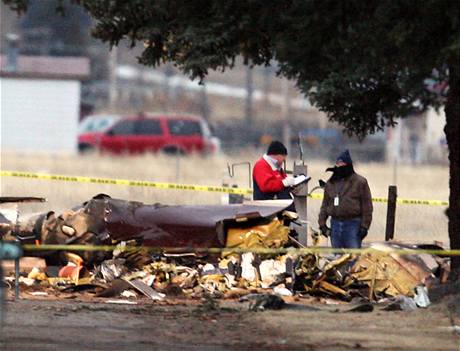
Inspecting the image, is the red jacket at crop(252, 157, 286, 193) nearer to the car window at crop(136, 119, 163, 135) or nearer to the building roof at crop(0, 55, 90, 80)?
the car window at crop(136, 119, 163, 135)

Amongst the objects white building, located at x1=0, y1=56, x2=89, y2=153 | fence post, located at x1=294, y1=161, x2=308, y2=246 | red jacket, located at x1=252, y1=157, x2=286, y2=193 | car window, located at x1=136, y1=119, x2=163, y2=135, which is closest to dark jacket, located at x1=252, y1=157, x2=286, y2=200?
red jacket, located at x1=252, y1=157, x2=286, y2=193

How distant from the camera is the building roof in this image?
2247 inches

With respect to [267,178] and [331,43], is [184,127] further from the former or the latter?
[331,43]

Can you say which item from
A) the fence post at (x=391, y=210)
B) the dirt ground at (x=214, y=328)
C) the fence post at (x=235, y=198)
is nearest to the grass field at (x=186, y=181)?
the fence post at (x=391, y=210)

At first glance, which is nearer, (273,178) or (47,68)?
(273,178)

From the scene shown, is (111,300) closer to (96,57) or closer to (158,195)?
(158,195)

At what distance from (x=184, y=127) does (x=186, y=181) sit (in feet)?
55.1

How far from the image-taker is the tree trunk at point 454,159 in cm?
1555

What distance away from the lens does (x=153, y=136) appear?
50.4 meters

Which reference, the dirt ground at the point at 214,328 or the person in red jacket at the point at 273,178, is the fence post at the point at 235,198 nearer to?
the person in red jacket at the point at 273,178

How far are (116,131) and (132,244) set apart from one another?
33925 mm

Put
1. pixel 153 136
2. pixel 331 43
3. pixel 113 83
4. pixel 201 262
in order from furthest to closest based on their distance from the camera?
pixel 113 83 < pixel 153 136 < pixel 201 262 < pixel 331 43

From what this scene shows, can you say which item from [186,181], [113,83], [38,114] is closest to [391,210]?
[186,181]

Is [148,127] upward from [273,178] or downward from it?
upward
